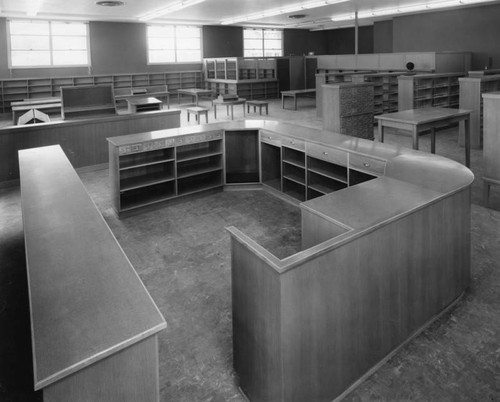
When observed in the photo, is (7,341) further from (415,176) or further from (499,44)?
(499,44)

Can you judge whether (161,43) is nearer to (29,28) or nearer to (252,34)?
(252,34)

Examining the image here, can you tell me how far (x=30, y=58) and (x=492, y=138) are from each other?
1513cm

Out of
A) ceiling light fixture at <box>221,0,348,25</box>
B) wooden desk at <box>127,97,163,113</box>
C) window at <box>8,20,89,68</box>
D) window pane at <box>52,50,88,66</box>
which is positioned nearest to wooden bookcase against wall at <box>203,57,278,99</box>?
ceiling light fixture at <box>221,0,348,25</box>

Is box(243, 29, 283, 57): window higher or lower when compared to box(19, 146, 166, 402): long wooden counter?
higher

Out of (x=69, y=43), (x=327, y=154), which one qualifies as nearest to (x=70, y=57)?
(x=69, y=43)

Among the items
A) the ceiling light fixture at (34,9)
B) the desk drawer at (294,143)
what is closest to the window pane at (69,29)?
the ceiling light fixture at (34,9)

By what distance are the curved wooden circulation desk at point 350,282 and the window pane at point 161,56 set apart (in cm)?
1569

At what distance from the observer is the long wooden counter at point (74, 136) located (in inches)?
246

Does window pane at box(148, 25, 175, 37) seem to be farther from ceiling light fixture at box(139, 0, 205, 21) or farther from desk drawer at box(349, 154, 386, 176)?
desk drawer at box(349, 154, 386, 176)

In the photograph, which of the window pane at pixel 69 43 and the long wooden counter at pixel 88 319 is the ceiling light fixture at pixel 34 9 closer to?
the window pane at pixel 69 43

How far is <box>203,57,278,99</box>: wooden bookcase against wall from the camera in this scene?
15.8 m

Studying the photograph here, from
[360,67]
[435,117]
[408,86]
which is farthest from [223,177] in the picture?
[360,67]

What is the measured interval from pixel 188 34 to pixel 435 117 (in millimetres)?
14635

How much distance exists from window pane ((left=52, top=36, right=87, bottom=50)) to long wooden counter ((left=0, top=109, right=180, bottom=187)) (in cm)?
984
